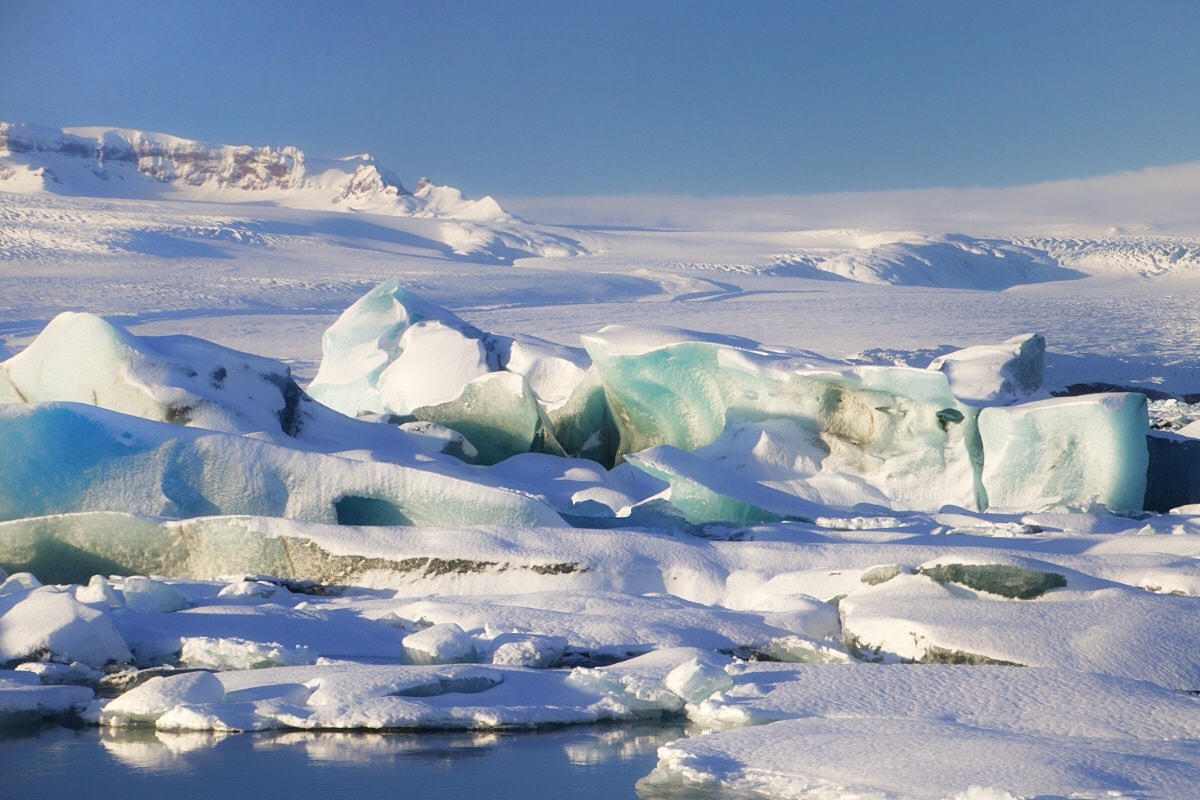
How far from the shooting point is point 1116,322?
22.5 meters

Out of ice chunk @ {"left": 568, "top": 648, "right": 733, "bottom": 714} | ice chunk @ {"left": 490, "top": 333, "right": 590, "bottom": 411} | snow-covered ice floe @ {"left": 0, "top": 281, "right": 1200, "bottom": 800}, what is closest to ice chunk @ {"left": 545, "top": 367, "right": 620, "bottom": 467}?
snow-covered ice floe @ {"left": 0, "top": 281, "right": 1200, "bottom": 800}

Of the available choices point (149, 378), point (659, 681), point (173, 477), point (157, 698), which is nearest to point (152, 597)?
point (157, 698)

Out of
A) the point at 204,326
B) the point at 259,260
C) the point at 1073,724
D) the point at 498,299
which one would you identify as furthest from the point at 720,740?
the point at 259,260

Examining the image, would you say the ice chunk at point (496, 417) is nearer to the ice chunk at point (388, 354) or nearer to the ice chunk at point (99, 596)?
the ice chunk at point (388, 354)

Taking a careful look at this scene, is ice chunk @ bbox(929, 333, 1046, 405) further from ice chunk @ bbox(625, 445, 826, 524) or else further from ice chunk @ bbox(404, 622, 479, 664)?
ice chunk @ bbox(404, 622, 479, 664)

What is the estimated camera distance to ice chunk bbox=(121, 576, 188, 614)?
456 cm

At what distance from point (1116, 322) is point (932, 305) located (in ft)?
13.0

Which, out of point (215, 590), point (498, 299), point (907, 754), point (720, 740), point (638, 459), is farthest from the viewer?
point (498, 299)

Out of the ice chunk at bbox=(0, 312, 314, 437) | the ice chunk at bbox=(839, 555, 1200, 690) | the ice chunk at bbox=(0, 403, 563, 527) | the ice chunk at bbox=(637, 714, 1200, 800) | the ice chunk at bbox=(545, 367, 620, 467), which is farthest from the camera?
the ice chunk at bbox=(545, 367, 620, 467)

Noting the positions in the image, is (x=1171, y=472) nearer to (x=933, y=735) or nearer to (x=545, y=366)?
(x=545, y=366)

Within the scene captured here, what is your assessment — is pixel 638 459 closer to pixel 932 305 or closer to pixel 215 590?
pixel 215 590

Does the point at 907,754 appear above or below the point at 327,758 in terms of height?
above

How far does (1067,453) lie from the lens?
280 inches

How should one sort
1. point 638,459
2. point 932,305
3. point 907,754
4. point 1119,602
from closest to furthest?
point 907,754 → point 1119,602 → point 638,459 → point 932,305
